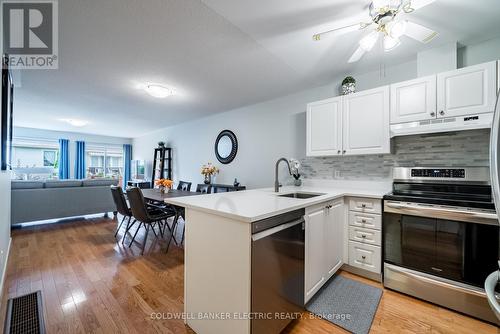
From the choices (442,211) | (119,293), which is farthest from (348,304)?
(119,293)

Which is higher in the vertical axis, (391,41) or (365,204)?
(391,41)

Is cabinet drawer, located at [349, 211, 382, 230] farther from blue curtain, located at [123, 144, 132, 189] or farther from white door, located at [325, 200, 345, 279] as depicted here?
blue curtain, located at [123, 144, 132, 189]

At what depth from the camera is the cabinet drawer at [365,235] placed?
6.65 ft

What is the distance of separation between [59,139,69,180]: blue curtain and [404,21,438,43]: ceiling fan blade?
30.0 ft

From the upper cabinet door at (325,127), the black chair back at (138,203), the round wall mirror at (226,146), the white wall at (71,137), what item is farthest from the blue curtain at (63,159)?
the upper cabinet door at (325,127)

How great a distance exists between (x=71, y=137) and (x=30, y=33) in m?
6.68

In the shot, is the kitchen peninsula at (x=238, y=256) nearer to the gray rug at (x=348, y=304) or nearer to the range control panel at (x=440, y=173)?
the gray rug at (x=348, y=304)

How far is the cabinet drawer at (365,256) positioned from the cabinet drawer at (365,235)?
0.14ft

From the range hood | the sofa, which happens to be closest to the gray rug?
the range hood

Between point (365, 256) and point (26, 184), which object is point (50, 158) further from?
point (365, 256)

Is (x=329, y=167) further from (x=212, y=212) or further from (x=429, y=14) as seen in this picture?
(x=212, y=212)

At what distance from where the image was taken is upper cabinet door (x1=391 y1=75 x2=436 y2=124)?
75.4 inches

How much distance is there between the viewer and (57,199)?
3.73 meters

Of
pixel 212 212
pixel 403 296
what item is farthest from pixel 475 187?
pixel 212 212
